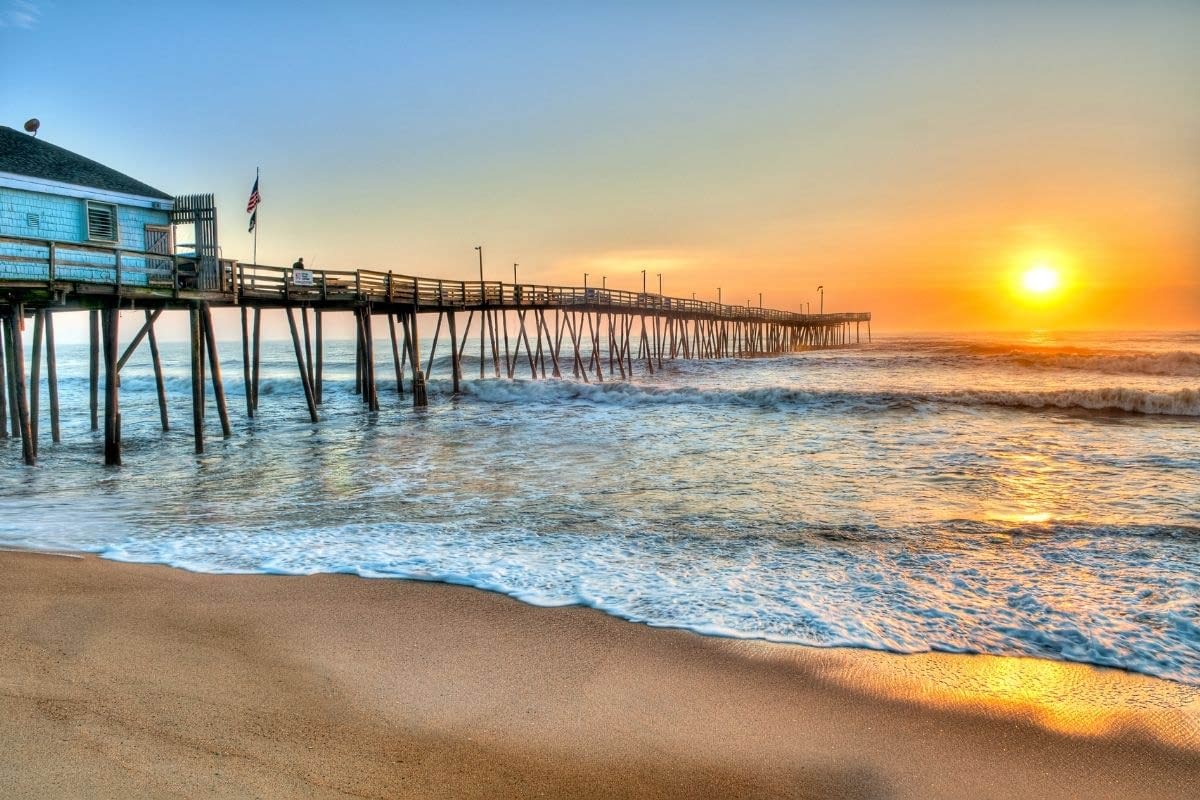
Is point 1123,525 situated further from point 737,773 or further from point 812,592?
point 737,773

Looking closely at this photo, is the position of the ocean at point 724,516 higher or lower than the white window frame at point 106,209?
lower

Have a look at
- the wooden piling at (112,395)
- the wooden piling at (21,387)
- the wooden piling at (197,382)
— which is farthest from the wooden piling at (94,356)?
the wooden piling at (21,387)

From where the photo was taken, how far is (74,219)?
1438 centimetres

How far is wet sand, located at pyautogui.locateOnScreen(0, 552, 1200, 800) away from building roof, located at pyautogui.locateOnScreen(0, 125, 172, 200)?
11163mm

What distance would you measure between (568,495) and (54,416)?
14.2 m

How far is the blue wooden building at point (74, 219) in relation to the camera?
13195 mm

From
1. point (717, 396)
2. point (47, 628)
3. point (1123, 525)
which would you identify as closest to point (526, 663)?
point (47, 628)

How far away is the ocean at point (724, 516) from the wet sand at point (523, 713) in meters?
0.66

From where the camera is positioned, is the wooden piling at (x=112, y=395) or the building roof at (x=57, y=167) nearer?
the building roof at (x=57, y=167)

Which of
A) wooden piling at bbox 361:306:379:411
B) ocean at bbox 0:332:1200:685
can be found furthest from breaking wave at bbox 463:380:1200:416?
wooden piling at bbox 361:306:379:411

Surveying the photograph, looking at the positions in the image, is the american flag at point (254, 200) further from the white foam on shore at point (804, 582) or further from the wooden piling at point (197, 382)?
the white foam on shore at point (804, 582)

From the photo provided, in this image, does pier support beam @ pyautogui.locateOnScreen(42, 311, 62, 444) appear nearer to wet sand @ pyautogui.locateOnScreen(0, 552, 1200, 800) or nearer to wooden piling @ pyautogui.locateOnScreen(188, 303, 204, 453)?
wooden piling @ pyautogui.locateOnScreen(188, 303, 204, 453)

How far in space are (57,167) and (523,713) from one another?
50.5ft

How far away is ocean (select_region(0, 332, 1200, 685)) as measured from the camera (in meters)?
6.13
